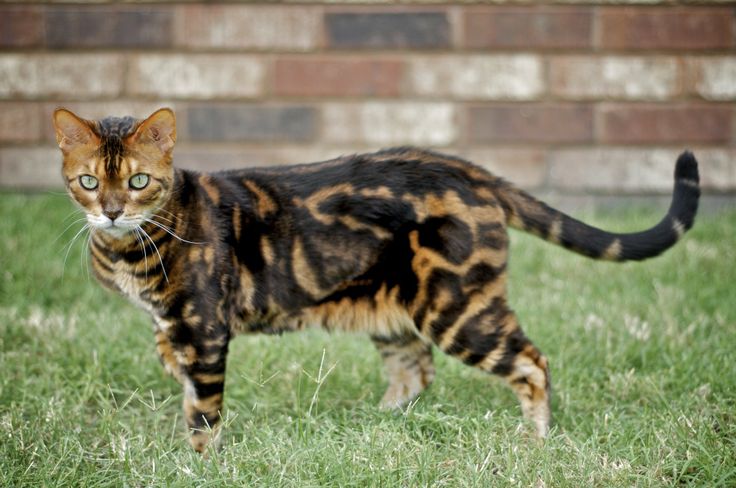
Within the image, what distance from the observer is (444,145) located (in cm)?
701

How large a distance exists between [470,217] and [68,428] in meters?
1.88

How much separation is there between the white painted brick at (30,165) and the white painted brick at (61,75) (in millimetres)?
465

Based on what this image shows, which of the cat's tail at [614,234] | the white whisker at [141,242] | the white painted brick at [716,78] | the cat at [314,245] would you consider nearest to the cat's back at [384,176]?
the cat at [314,245]

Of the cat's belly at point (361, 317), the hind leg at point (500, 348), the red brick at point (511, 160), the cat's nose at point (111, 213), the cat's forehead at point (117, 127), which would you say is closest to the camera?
the cat's nose at point (111, 213)

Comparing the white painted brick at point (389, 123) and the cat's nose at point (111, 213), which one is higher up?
the white painted brick at point (389, 123)

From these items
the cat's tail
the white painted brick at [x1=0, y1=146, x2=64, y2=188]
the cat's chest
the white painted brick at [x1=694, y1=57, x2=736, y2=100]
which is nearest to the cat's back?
the cat's tail

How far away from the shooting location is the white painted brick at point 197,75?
6.88 metres

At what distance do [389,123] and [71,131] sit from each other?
387cm

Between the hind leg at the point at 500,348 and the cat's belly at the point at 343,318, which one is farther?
the cat's belly at the point at 343,318

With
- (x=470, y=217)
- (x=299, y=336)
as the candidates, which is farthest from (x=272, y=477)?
(x=299, y=336)

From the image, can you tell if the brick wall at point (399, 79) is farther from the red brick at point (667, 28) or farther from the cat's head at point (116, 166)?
the cat's head at point (116, 166)

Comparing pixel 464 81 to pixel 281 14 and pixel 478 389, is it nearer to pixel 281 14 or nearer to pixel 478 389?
pixel 281 14

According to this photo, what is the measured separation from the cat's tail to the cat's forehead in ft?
5.24

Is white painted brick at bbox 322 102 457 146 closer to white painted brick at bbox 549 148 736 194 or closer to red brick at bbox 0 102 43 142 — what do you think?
white painted brick at bbox 549 148 736 194
